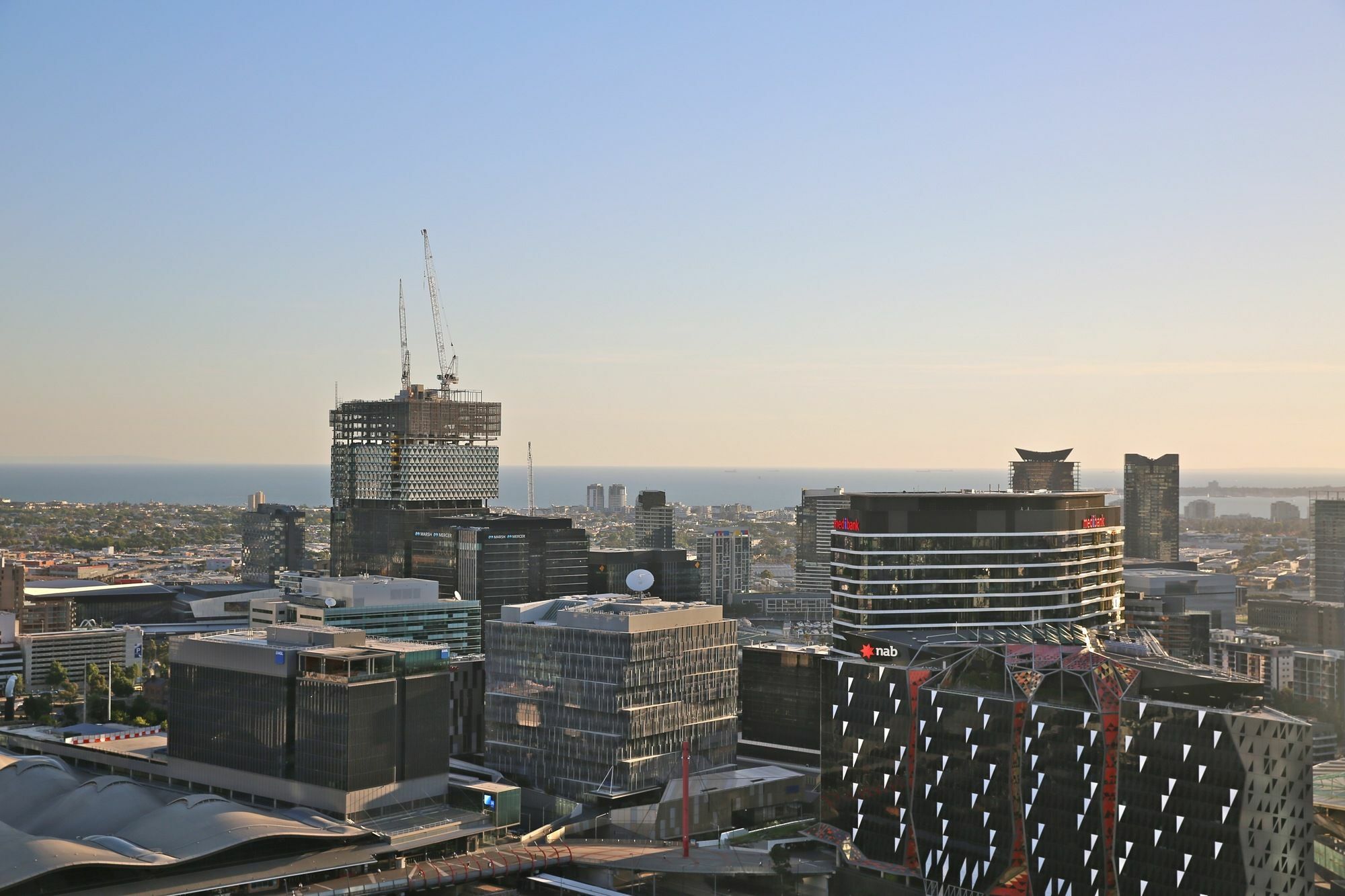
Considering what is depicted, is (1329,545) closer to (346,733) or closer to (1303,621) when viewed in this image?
(1303,621)

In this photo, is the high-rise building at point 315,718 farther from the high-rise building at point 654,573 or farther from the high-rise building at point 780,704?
the high-rise building at point 654,573

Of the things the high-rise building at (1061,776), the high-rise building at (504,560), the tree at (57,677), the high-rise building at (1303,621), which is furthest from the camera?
the high-rise building at (504,560)

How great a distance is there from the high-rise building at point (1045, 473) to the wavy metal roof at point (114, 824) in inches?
4279

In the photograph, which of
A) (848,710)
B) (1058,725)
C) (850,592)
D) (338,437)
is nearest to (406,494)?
(338,437)

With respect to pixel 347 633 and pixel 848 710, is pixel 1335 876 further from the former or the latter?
pixel 347 633

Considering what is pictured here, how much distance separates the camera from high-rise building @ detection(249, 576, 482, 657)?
363 feet

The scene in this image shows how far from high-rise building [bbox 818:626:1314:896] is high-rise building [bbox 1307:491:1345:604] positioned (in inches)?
3065

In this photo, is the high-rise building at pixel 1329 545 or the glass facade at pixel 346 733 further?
the high-rise building at pixel 1329 545

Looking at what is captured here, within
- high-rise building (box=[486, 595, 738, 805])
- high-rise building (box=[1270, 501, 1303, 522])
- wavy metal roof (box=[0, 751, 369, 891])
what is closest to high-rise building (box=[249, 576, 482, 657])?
high-rise building (box=[486, 595, 738, 805])

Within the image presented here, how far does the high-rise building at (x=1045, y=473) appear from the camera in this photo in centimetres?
16562

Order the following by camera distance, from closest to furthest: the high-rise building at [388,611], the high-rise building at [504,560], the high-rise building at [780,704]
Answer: the high-rise building at [780,704], the high-rise building at [388,611], the high-rise building at [504,560]

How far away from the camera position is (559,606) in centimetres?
9219

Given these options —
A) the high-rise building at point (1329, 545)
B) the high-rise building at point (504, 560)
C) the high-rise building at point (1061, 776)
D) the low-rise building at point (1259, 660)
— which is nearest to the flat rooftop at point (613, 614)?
the high-rise building at point (1061, 776)

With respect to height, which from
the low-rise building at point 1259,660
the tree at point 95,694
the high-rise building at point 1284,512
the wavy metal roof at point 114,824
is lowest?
the tree at point 95,694
